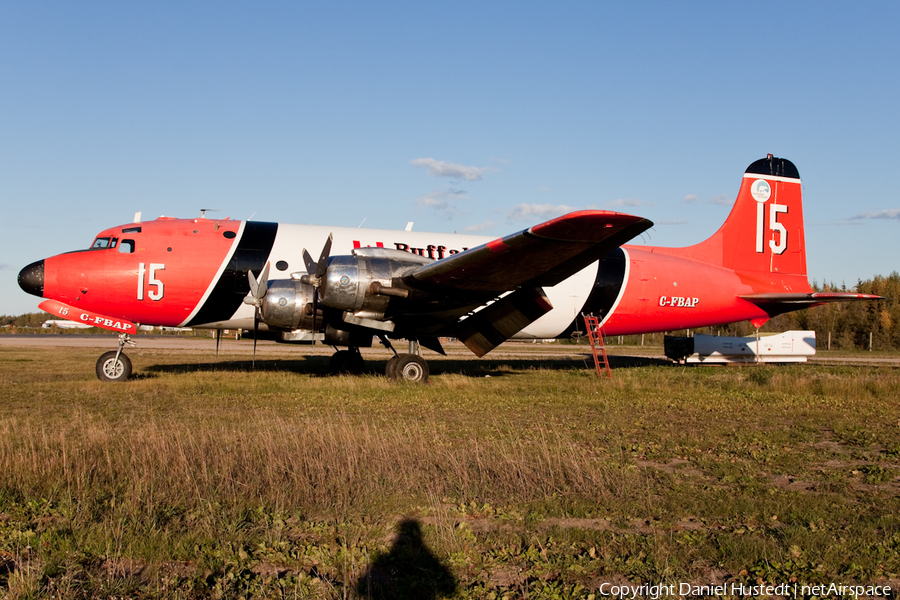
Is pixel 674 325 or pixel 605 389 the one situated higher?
pixel 674 325

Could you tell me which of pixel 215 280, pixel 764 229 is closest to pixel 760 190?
pixel 764 229

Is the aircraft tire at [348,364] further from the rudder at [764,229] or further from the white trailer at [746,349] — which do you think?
the white trailer at [746,349]

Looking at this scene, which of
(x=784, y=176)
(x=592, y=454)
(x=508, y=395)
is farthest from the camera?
(x=784, y=176)

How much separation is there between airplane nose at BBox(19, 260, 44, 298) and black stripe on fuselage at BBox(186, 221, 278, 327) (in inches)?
134

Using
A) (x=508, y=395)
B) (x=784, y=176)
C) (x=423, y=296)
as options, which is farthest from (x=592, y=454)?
(x=784, y=176)

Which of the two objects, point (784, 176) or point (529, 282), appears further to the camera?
point (784, 176)

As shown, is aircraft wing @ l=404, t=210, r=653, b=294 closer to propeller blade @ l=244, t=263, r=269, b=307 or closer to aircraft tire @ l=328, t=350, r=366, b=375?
propeller blade @ l=244, t=263, r=269, b=307

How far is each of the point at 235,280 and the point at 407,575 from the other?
13087 millimetres

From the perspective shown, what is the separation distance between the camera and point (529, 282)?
48.0ft

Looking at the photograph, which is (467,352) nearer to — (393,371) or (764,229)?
(764,229)

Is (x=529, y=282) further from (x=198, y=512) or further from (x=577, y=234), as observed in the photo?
(x=198, y=512)

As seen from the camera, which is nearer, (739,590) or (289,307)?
(739,590)

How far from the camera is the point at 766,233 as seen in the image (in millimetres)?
20828

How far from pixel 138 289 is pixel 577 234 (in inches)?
417
